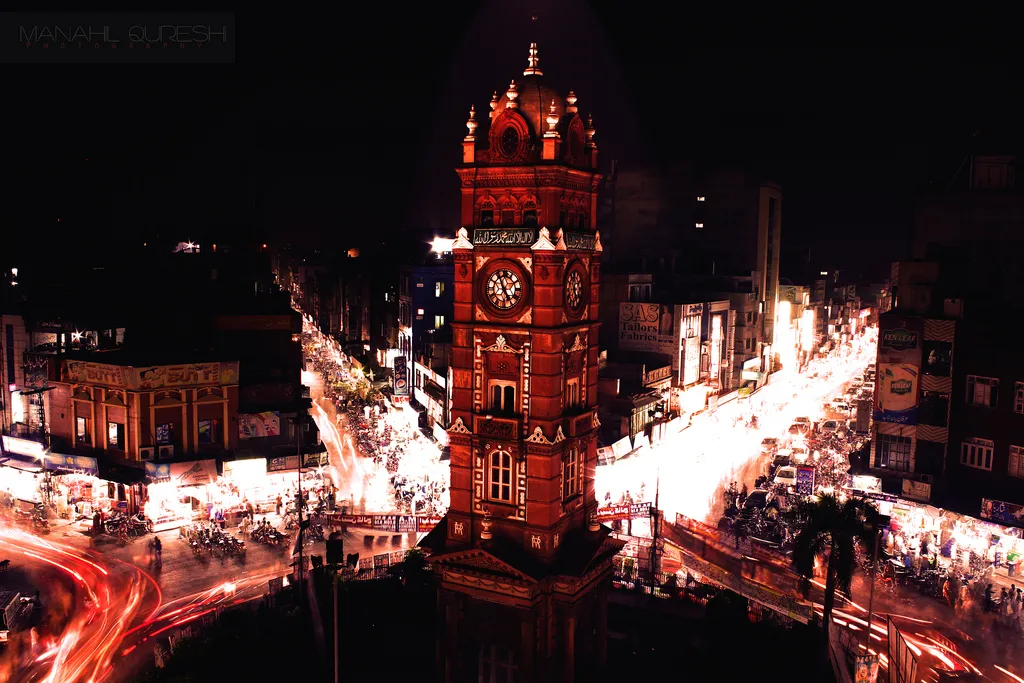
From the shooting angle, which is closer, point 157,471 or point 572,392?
point 572,392

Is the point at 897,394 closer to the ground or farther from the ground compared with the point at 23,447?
farther from the ground

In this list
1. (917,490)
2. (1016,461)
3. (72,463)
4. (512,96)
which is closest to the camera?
(512,96)

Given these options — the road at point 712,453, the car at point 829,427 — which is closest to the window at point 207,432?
the road at point 712,453

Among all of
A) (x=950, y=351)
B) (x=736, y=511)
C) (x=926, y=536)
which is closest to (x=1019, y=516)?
(x=926, y=536)

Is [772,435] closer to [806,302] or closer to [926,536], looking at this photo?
[926,536]

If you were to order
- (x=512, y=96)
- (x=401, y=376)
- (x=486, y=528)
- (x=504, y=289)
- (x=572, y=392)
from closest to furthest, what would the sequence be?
(x=512, y=96) < (x=504, y=289) < (x=486, y=528) < (x=572, y=392) < (x=401, y=376)

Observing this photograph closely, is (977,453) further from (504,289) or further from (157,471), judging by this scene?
(157,471)

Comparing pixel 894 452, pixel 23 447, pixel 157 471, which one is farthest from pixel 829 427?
pixel 23 447
